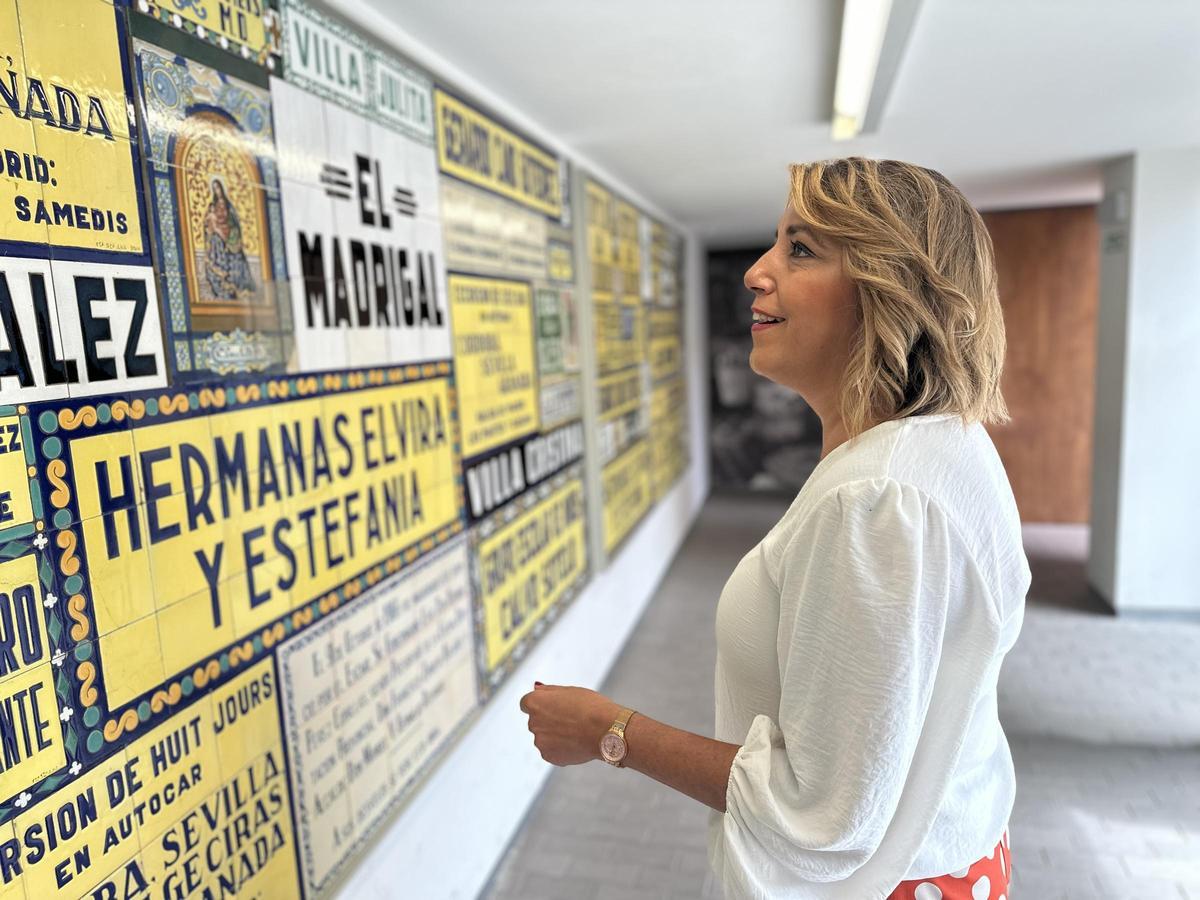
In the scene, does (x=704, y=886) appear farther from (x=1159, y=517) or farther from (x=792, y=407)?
(x=792, y=407)

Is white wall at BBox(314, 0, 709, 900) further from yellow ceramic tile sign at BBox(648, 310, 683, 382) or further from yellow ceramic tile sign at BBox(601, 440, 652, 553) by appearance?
yellow ceramic tile sign at BBox(648, 310, 683, 382)

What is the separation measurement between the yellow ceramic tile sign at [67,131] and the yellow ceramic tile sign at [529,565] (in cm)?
144

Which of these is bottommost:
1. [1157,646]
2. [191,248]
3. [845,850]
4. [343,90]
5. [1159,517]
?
[1157,646]

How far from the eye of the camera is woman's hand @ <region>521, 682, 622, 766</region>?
100cm

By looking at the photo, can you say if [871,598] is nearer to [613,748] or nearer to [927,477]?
[927,477]

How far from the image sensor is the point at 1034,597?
4504 millimetres

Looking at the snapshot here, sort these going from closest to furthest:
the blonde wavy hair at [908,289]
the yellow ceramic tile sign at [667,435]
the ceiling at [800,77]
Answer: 1. the blonde wavy hair at [908,289]
2. the ceiling at [800,77]
3. the yellow ceramic tile sign at [667,435]

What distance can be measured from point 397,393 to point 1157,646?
3.87m

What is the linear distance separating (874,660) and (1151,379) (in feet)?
13.6

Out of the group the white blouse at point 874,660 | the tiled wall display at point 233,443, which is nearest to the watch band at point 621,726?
the white blouse at point 874,660

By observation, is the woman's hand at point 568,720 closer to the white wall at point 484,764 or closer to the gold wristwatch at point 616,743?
the gold wristwatch at point 616,743

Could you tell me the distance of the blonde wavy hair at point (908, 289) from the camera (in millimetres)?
862

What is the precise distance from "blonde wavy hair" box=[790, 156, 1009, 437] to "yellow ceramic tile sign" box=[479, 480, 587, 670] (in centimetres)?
167

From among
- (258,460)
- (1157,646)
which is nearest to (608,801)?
(258,460)
